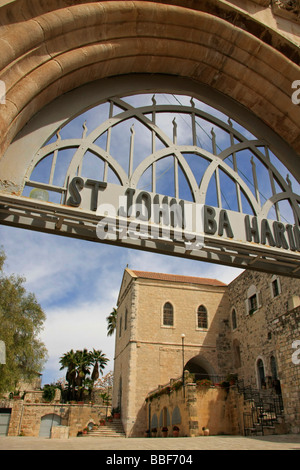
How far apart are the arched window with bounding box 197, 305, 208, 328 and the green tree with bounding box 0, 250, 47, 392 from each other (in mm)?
12130

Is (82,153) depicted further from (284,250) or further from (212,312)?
(212,312)

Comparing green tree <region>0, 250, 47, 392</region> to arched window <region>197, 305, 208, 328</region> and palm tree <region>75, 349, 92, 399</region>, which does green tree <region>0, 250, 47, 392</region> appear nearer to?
arched window <region>197, 305, 208, 328</region>

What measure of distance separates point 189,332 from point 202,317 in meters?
1.75

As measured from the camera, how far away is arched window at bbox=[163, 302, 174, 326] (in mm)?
27605

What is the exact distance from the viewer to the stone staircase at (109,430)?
78.4 feet

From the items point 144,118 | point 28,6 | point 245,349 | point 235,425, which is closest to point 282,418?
point 235,425

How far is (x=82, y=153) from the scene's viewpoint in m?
3.99

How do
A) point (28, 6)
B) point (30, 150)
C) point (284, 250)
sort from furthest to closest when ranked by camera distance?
point (284, 250) < point (30, 150) < point (28, 6)

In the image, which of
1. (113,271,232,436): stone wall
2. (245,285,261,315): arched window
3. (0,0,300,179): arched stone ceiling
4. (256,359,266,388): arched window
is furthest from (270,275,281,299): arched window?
(0,0,300,179): arched stone ceiling

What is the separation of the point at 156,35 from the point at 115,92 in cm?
82

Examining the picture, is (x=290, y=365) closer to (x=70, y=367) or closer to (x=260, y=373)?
(x=260, y=373)

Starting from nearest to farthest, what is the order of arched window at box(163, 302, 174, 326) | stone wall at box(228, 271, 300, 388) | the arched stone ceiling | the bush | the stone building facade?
the arched stone ceiling
stone wall at box(228, 271, 300, 388)
the stone building facade
arched window at box(163, 302, 174, 326)
the bush

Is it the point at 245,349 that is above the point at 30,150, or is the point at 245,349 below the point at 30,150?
above

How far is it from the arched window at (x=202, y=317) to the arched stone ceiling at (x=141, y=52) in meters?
24.4
